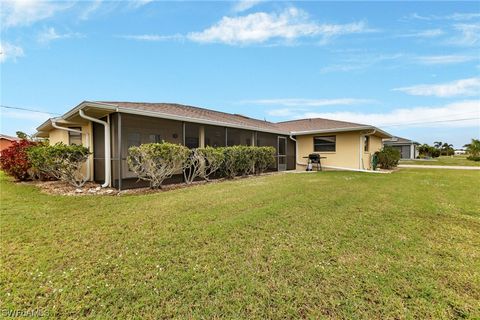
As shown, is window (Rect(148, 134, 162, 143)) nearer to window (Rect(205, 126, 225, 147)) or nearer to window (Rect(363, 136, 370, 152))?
window (Rect(205, 126, 225, 147))

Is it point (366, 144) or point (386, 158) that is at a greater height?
point (366, 144)

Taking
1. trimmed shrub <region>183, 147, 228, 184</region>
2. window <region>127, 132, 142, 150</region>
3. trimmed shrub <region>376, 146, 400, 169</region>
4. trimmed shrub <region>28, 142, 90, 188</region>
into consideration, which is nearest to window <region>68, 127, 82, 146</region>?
window <region>127, 132, 142, 150</region>

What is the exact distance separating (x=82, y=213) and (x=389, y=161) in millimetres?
18086

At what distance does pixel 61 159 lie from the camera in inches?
293

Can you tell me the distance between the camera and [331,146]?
15.9m

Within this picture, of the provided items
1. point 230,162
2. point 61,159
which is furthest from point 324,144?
point 61,159

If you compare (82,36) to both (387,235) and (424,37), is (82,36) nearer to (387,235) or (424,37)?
(387,235)

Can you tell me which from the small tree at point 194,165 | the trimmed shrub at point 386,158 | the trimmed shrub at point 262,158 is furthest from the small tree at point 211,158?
the trimmed shrub at point 386,158

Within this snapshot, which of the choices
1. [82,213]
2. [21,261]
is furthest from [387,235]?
[82,213]

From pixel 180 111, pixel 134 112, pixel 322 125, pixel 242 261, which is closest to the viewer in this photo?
pixel 242 261

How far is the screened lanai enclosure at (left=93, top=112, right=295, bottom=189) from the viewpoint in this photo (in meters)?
8.53

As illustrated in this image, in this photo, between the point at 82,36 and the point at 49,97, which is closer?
the point at 82,36

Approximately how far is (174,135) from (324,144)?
1000 cm

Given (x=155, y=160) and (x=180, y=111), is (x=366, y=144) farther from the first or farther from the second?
(x=155, y=160)
